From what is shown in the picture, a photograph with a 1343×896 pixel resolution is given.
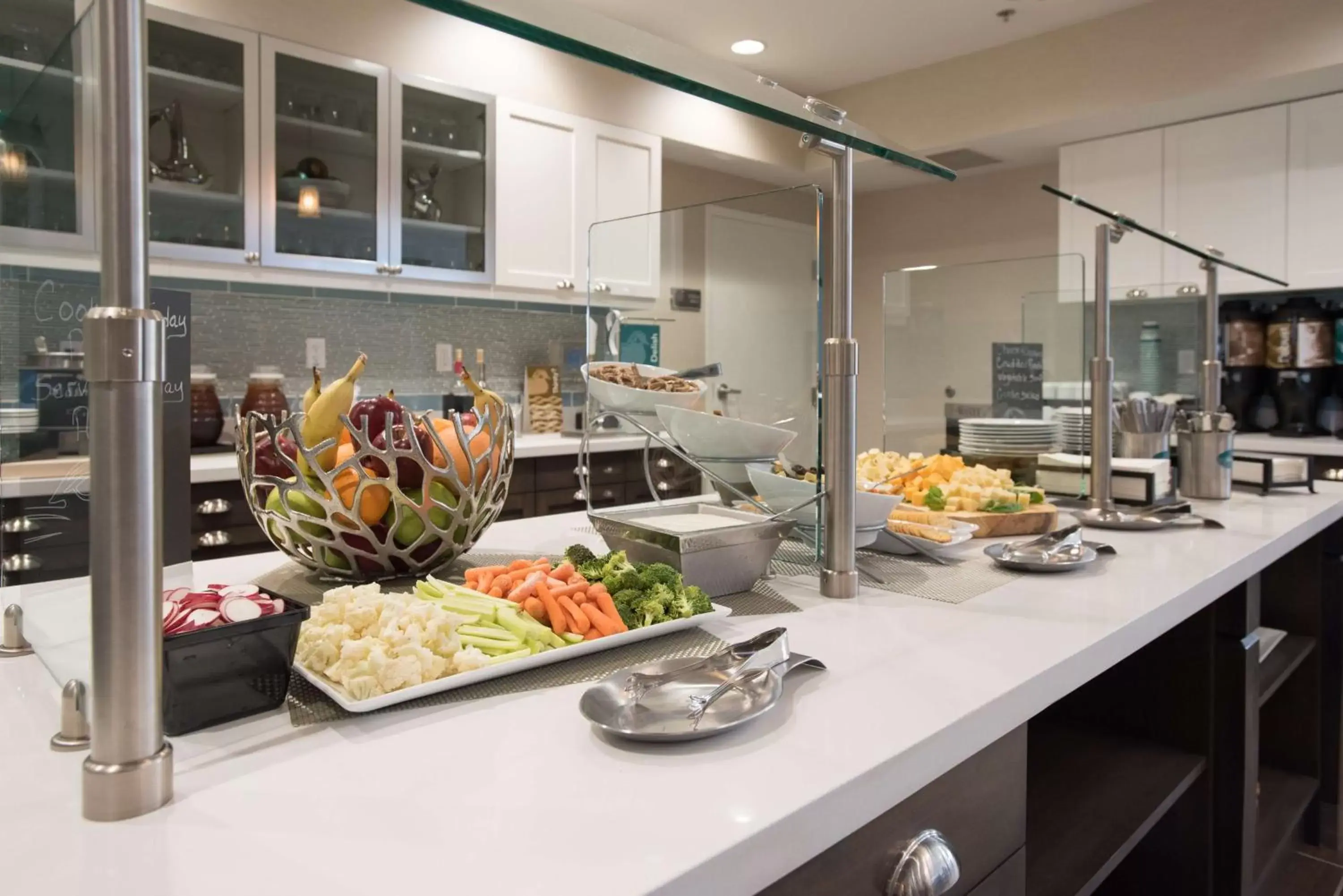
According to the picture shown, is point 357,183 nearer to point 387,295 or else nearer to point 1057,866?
point 387,295

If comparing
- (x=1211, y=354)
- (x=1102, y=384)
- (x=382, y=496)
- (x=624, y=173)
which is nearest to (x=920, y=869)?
(x=382, y=496)

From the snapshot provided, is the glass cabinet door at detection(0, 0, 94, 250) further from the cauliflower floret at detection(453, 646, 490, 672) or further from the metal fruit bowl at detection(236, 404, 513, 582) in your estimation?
the cauliflower floret at detection(453, 646, 490, 672)

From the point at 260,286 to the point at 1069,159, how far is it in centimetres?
381

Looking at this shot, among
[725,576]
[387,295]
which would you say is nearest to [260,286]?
[387,295]

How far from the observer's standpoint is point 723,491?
135 centimetres

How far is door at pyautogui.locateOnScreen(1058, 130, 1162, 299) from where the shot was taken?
13.7 feet

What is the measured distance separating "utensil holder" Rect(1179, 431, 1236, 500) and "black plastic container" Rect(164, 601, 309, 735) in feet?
6.33

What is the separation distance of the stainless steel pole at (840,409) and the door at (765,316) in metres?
0.03

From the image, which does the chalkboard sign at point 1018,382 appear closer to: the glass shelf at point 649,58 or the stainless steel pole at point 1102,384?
the stainless steel pole at point 1102,384

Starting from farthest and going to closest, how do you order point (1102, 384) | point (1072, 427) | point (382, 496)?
point (1072, 427)
point (1102, 384)
point (382, 496)

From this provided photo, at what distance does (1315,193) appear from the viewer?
3.71 meters

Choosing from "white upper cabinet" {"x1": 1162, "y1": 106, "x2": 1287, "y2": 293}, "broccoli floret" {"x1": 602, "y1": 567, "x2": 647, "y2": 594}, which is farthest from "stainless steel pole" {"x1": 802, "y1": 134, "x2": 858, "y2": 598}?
"white upper cabinet" {"x1": 1162, "y1": 106, "x2": 1287, "y2": 293}

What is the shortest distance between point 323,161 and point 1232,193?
374 centimetres

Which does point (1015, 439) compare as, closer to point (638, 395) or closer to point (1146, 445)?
point (1146, 445)
